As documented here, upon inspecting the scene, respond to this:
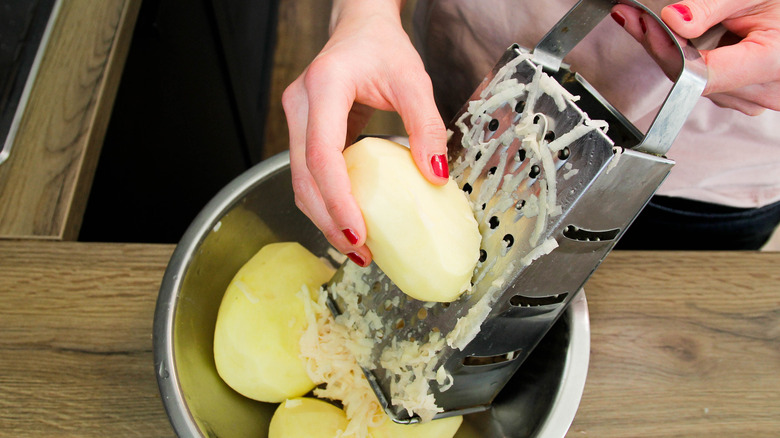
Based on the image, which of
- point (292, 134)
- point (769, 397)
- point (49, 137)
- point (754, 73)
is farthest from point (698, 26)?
point (49, 137)

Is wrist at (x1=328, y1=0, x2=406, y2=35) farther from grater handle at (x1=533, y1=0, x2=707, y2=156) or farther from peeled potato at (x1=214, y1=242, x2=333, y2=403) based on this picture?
peeled potato at (x1=214, y1=242, x2=333, y2=403)

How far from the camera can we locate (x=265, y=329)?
0.81 meters

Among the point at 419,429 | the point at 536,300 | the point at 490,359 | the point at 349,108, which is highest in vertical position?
the point at 349,108

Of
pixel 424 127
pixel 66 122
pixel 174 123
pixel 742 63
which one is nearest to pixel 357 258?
pixel 424 127

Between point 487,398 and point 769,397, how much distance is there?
20.5 inches

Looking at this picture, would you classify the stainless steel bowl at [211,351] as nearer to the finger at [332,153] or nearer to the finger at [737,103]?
the finger at [332,153]

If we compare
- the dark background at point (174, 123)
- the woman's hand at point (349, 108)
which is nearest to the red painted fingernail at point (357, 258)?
the woman's hand at point (349, 108)

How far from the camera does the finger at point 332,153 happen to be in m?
0.60

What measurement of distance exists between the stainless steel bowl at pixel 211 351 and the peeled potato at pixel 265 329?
3 centimetres

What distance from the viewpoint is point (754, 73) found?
65cm

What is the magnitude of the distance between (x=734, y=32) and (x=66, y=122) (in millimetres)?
1197

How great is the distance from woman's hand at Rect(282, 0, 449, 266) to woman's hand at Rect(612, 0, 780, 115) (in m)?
0.29

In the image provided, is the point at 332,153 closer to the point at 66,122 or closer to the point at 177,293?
the point at 177,293

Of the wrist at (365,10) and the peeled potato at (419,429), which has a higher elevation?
the wrist at (365,10)
